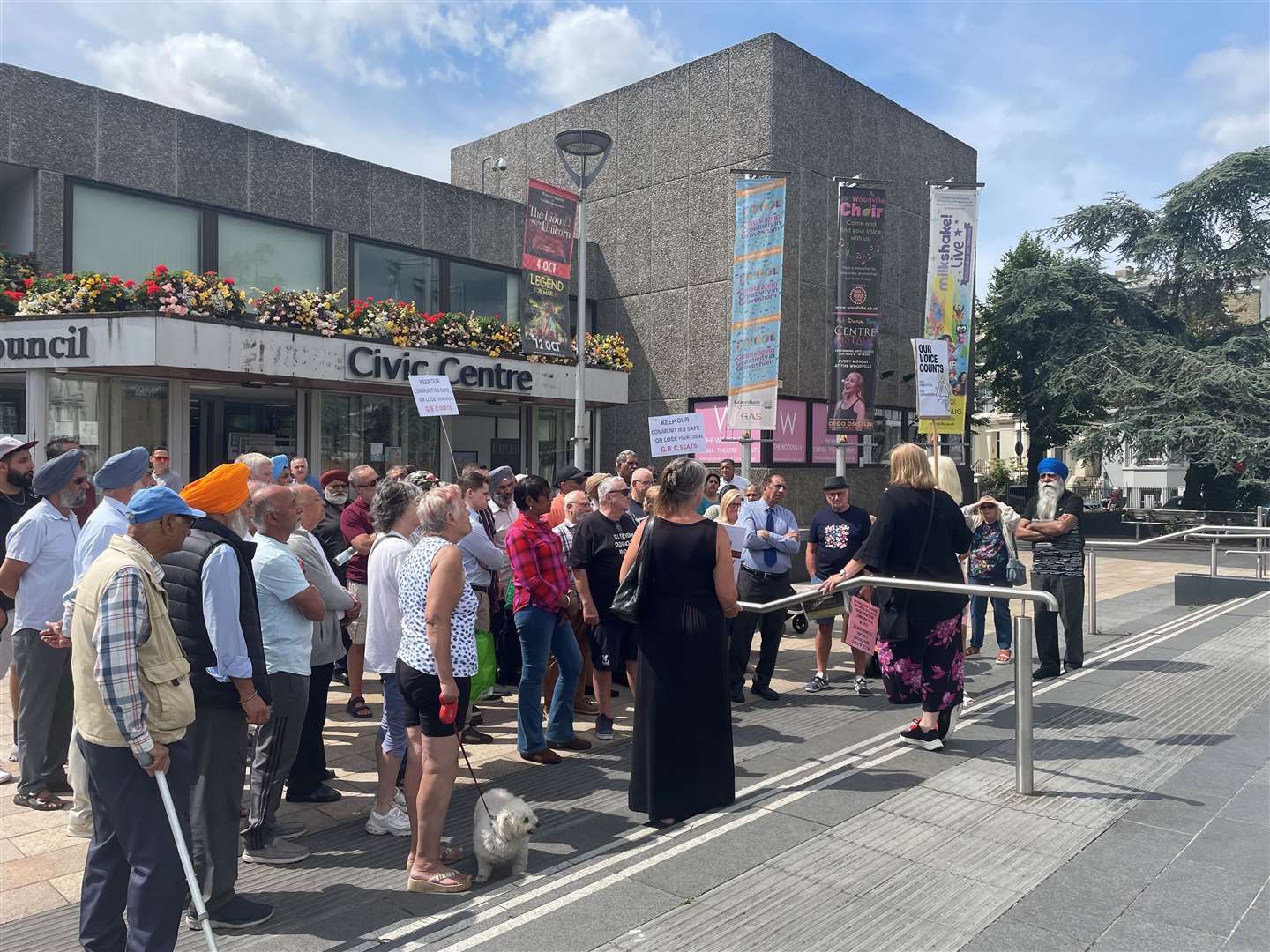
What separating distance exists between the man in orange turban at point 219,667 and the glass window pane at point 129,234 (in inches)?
456

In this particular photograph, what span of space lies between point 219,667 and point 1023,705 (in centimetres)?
415

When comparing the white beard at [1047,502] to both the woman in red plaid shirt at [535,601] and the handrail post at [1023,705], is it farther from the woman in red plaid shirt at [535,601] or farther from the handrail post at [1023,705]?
the woman in red plaid shirt at [535,601]

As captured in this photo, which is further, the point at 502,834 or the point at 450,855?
the point at 450,855

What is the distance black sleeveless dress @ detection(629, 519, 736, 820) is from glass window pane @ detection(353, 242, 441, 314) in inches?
508

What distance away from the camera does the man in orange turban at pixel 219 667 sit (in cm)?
359

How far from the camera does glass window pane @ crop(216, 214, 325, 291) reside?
14516mm

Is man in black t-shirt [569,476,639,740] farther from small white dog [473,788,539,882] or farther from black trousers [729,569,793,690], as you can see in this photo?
small white dog [473,788,539,882]

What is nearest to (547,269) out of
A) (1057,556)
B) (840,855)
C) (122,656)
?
(1057,556)

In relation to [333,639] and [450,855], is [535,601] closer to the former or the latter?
[333,639]

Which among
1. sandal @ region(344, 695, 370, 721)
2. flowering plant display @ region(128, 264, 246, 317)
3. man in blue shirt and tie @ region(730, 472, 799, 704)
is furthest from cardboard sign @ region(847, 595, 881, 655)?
flowering plant display @ region(128, 264, 246, 317)

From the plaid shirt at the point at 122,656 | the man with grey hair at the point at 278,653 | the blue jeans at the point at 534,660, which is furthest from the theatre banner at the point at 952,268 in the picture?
the plaid shirt at the point at 122,656

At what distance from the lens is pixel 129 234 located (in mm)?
13328

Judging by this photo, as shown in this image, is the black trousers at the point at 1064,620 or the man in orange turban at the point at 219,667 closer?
the man in orange turban at the point at 219,667

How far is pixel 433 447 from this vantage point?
56.5 ft
